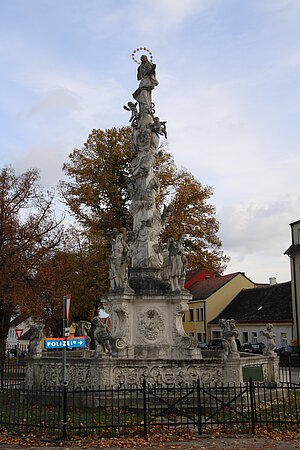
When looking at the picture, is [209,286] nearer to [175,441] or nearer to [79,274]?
[79,274]

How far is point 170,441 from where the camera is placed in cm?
955

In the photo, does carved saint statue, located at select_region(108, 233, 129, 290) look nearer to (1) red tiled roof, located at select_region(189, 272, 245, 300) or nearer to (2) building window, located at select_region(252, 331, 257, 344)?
(2) building window, located at select_region(252, 331, 257, 344)

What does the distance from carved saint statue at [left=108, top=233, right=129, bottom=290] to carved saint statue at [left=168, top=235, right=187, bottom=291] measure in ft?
4.43

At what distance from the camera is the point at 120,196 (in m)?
30.0

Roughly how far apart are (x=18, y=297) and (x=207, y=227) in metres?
12.8

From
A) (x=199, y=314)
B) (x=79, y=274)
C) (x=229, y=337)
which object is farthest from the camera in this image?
(x=199, y=314)

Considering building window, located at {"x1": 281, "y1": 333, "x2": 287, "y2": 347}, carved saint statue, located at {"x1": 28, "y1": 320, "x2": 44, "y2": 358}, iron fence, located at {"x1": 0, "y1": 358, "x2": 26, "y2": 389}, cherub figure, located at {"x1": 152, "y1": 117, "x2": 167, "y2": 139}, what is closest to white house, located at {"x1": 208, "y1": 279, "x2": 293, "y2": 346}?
building window, located at {"x1": 281, "y1": 333, "x2": 287, "y2": 347}

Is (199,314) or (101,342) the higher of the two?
(199,314)

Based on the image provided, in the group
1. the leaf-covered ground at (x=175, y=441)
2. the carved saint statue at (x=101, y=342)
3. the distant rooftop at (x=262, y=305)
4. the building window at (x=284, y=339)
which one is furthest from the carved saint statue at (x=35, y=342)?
the building window at (x=284, y=339)

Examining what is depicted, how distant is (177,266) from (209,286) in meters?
38.8

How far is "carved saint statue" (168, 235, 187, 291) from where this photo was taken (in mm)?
15508

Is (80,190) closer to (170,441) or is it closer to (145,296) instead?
(145,296)

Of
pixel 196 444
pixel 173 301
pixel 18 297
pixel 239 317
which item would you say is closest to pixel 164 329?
pixel 173 301

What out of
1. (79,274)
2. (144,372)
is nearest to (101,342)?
(144,372)
